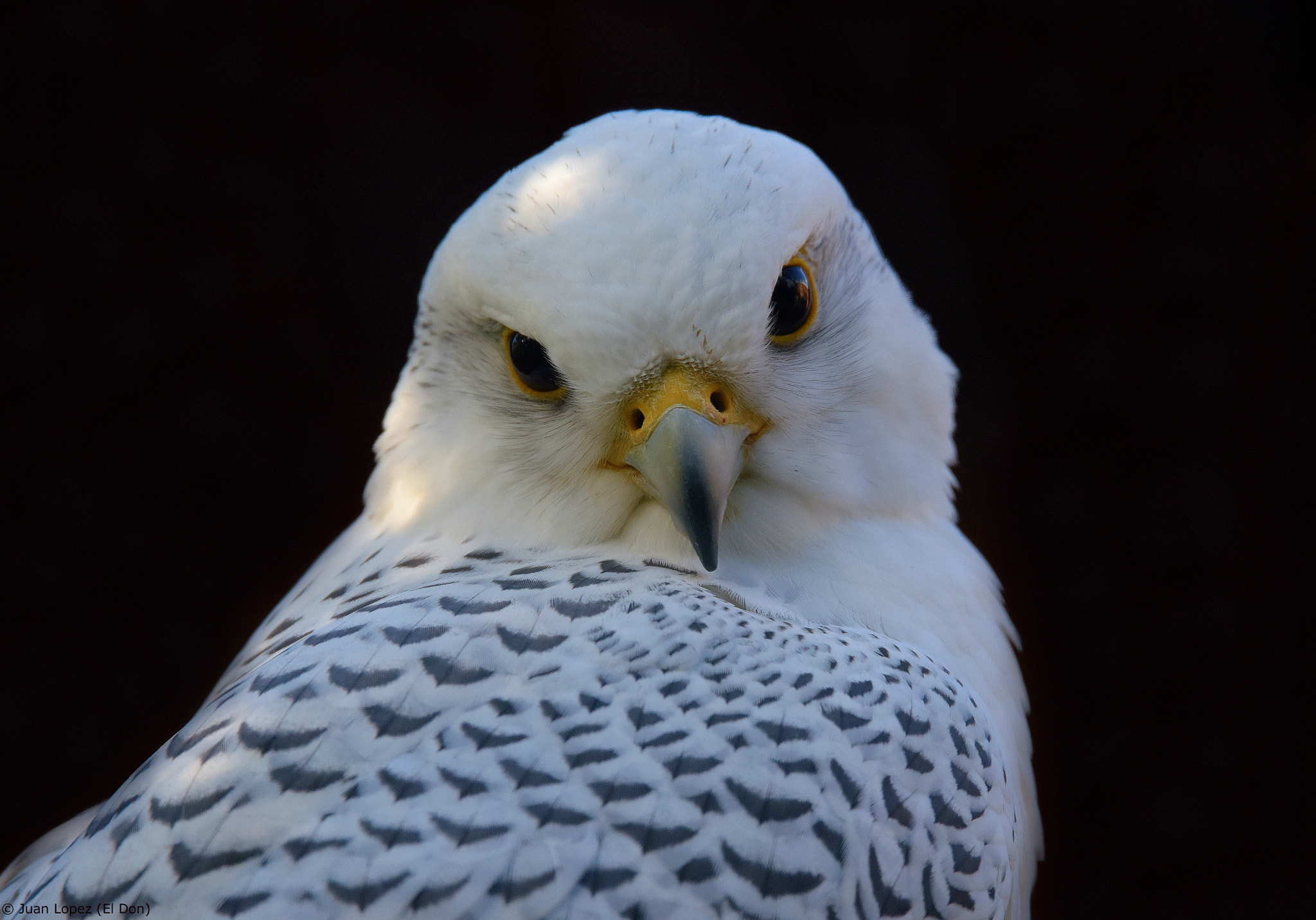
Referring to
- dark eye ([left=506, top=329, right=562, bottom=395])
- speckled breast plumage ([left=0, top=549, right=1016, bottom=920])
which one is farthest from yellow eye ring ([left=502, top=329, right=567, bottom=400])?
speckled breast plumage ([left=0, top=549, right=1016, bottom=920])

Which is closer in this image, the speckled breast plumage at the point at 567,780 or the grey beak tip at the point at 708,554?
the speckled breast plumage at the point at 567,780

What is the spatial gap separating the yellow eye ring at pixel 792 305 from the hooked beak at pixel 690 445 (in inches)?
5.3

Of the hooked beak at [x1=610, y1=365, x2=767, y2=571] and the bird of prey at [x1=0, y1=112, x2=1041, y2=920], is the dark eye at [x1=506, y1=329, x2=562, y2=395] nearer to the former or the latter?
the bird of prey at [x1=0, y1=112, x2=1041, y2=920]

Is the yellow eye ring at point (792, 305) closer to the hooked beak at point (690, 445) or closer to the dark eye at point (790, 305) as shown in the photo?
the dark eye at point (790, 305)

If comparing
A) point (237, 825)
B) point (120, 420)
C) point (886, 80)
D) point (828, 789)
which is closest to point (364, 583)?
point (237, 825)

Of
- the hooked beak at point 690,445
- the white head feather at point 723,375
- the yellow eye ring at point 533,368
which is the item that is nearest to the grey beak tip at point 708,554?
the hooked beak at point 690,445

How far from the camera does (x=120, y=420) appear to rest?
2502 millimetres

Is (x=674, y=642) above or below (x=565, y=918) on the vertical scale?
above

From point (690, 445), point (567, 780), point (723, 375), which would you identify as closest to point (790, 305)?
point (723, 375)

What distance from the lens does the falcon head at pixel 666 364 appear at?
117 cm

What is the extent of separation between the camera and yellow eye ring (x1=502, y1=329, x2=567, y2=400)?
130 cm

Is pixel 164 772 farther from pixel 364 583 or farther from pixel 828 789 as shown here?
pixel 828 789

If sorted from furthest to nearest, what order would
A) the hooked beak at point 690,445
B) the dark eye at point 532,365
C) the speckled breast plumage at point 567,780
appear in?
the dark eye at point 532,365
the hooked beak at point 690,445
the speckled breast plumage at point 567,780

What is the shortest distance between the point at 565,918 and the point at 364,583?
0.69m
